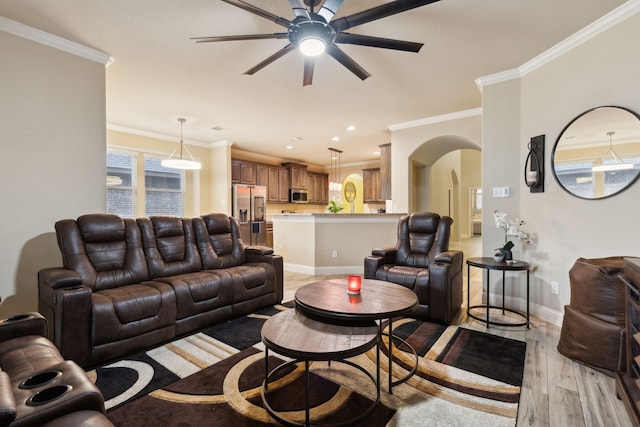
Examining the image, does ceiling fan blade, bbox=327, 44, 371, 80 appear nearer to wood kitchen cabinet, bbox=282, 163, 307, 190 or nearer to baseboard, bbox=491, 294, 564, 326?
baseboard, bbox=491, 294, 564, 326

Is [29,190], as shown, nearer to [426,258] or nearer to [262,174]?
[426,258]

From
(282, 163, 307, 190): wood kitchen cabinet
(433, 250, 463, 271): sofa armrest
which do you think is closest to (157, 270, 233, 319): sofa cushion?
(433, 250, 463, 271): sofa armrest

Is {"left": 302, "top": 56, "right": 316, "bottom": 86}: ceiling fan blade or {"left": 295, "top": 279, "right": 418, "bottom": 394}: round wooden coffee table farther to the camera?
{"left": 302, "top": 56, "right": 316, "bottom": 86}: ceiling fan blade

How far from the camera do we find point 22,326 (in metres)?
1.67

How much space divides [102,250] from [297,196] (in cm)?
625

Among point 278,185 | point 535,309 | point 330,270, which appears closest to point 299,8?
point 535,309

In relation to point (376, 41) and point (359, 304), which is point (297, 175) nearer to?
point (376, 41)

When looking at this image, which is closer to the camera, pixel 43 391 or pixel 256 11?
pixel 43 391

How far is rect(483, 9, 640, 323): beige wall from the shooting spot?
248 cm

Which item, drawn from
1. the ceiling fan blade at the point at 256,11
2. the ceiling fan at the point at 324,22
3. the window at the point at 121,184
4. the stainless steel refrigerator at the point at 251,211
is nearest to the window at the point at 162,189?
the window at the point at 121,184

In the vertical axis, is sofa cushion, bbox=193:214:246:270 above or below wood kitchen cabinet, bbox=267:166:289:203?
below

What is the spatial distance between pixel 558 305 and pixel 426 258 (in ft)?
4.29

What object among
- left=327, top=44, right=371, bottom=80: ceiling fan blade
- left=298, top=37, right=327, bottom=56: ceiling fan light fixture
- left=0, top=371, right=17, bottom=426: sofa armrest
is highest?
left=327, top=44, right=371, bottom=80: ceiling fan blade

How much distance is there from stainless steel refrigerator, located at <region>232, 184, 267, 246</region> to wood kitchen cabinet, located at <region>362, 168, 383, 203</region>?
2821 millimetres
